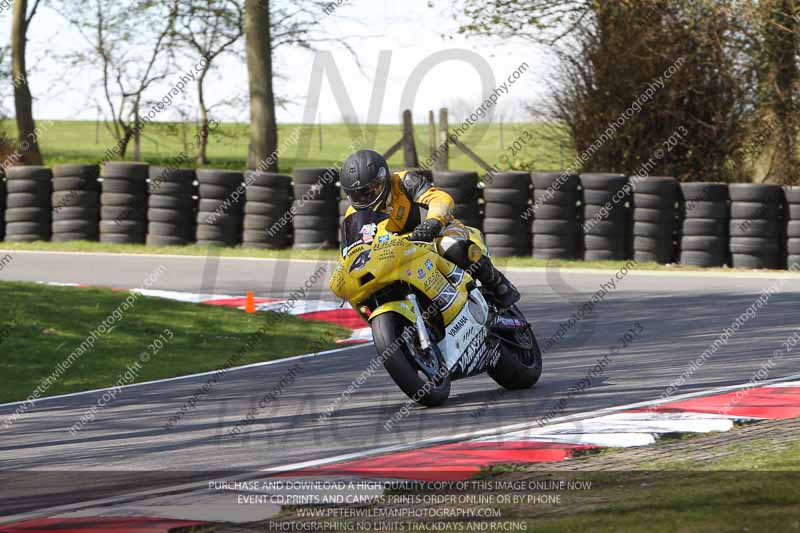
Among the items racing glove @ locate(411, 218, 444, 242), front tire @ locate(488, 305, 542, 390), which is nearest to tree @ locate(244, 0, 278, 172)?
front tire @ locate(488, 305, 542, 390)

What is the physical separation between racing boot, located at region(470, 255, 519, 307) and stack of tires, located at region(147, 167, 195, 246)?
12.8 metres

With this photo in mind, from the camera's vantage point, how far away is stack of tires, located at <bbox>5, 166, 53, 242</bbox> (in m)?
21.6

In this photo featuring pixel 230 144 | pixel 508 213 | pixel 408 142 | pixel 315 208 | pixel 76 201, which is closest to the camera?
pixel 508 213

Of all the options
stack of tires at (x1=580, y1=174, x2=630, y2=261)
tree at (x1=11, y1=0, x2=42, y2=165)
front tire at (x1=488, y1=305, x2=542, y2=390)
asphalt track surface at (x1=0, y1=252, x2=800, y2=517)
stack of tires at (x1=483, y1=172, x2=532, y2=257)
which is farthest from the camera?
tree at (x1=11, y1=0, x2=42, y2=165)

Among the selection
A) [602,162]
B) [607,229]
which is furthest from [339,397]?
[602,162]

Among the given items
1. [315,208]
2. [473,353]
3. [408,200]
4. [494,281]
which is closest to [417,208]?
[408,200]

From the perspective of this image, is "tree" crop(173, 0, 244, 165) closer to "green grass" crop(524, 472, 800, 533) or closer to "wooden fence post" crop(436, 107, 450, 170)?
"wooden fence post" crop(436, 107, 450, 170)

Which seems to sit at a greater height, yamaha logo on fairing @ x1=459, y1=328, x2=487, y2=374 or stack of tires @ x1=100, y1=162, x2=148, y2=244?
yamaha logo on fairing @ x1=459, y1=328, x2=487, y2=374

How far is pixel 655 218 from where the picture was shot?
1850 cm

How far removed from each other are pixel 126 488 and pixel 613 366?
495 centimetres

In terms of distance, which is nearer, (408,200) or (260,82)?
(408,200)

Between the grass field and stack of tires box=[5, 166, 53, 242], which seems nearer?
stack of tires box=[5, 166, 53, 242]

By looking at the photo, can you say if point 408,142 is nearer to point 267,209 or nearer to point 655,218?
point 267,209

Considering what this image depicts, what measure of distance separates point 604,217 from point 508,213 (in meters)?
1.50
